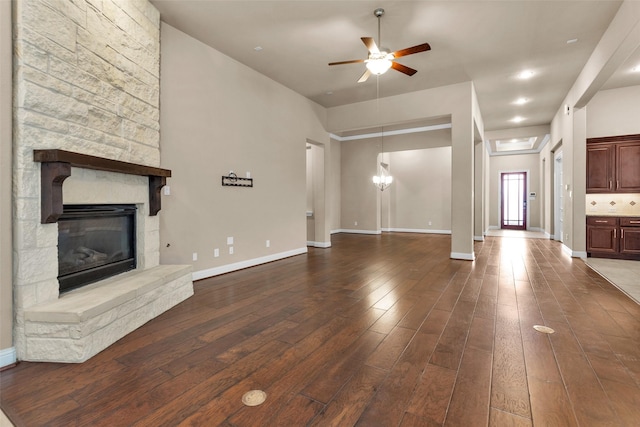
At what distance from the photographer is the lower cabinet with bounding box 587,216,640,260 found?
565 centimetres

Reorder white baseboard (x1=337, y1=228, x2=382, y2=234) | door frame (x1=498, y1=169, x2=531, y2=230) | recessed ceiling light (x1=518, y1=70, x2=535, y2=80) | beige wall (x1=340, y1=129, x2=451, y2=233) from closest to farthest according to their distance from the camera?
1. recessed ceiling light (x1=518, y1=70, x2=535, y2=80)
2. beige wall (x1=340, y1=129, x2=451, y2=233)
3. white baseboard (x1=337, y1=228, x2=382, y2=234)
4. door frame (x1=498, y1=169, x2=531, y2=230)

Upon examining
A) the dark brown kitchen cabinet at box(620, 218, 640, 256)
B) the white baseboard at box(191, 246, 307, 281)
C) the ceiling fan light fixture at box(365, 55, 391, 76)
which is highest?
the ceiling fan light fixture at box(365, 55, 391, 76)

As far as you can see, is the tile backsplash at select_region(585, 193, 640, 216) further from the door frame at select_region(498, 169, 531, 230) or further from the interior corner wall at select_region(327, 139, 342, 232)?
the interior corner wall at select_region(327, 139, 342, 232)

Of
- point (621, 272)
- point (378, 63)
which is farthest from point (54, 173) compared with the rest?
point (621, 272)

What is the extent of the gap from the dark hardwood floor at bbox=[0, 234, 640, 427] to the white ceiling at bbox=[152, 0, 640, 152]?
336cm

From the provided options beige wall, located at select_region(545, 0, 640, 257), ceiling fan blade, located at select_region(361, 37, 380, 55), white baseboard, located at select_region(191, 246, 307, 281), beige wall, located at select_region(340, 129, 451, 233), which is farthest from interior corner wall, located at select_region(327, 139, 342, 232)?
ceiling fan blade, located at select_region(361, 37, 380, 55)

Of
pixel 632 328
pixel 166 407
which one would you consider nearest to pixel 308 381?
pixel 166 407

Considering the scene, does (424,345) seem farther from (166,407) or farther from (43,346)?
(43,346)

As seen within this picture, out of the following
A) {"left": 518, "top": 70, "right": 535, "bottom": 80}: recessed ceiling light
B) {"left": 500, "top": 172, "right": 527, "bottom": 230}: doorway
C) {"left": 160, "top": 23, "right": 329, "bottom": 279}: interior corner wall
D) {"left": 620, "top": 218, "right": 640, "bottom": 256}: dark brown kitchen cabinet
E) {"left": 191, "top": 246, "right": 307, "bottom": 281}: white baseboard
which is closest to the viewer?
{"left": 160, "top": 23, "right": 329, "bottom": 279}: interior corner wall

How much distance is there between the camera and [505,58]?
478 centimetres

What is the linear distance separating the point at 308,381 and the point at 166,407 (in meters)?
0.79

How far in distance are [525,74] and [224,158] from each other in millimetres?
5430

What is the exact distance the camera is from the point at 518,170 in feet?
39.3

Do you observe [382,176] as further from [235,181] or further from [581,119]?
[235,181]
